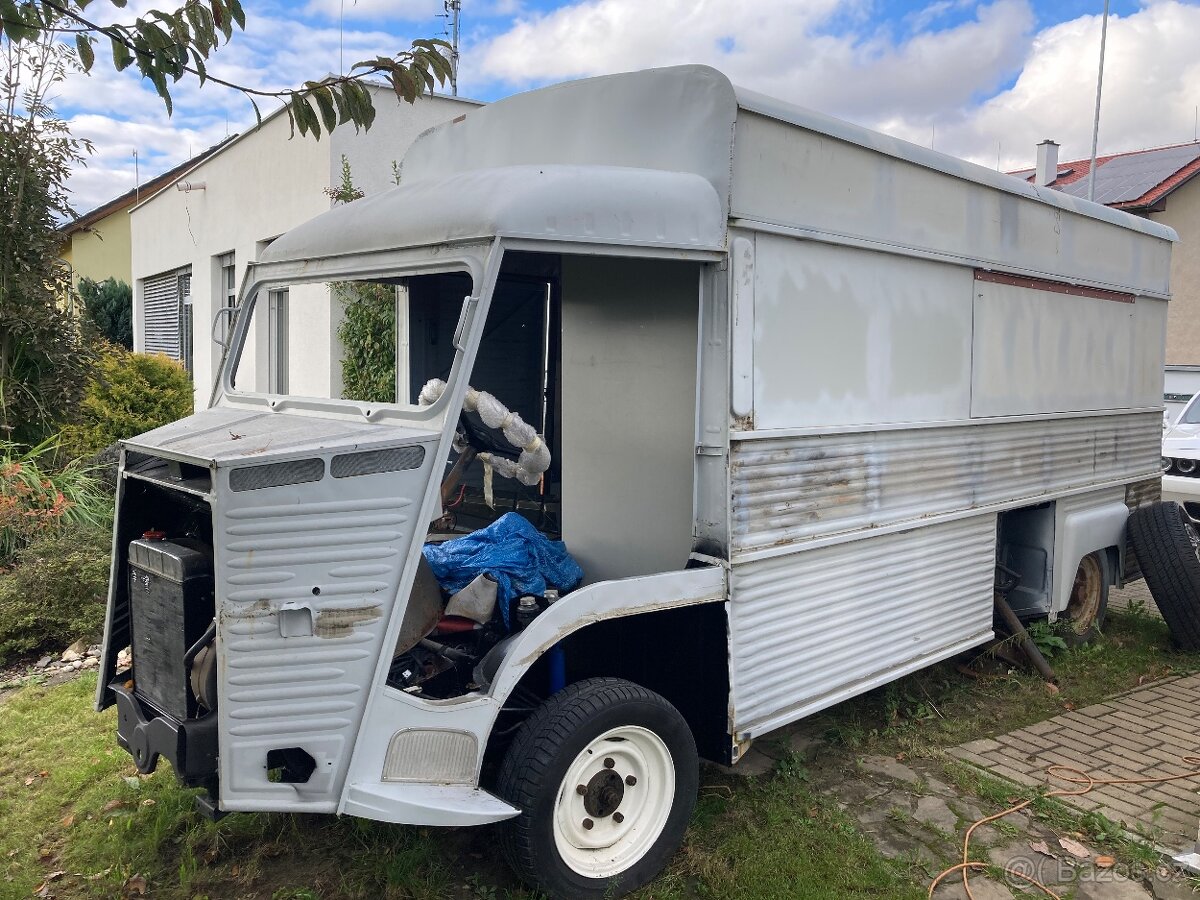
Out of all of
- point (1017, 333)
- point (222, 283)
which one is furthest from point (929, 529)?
point (222, 283)

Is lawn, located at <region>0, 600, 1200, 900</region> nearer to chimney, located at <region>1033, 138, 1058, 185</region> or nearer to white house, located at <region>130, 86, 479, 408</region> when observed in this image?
white house, located at <region>130, 86, 479, 408</region>

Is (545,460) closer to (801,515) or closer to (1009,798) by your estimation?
(801,515)

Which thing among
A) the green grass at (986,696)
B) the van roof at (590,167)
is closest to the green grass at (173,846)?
the van roof at (590,167)

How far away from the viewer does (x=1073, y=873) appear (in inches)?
143

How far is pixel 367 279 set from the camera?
3.60 m

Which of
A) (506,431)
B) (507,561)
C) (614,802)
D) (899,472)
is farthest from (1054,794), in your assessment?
(506,431)

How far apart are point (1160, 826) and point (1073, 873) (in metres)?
0.63

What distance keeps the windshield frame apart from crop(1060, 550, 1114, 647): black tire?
4.96 metres

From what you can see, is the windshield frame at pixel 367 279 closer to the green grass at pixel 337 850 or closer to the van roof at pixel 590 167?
the van roof at pixel 590 167

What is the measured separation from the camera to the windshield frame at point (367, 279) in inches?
119

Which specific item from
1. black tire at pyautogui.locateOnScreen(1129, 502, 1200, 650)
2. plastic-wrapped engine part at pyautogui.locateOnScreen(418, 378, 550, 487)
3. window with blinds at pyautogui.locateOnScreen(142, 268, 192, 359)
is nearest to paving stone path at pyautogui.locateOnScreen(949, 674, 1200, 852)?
black tire at pyautogui.locateOnScreen(1129, 502, 1200, 650)

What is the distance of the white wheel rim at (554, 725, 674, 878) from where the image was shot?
328 centimetres

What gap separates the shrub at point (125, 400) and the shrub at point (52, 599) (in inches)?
105

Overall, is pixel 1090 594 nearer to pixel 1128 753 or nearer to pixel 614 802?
pixel 1128 753
